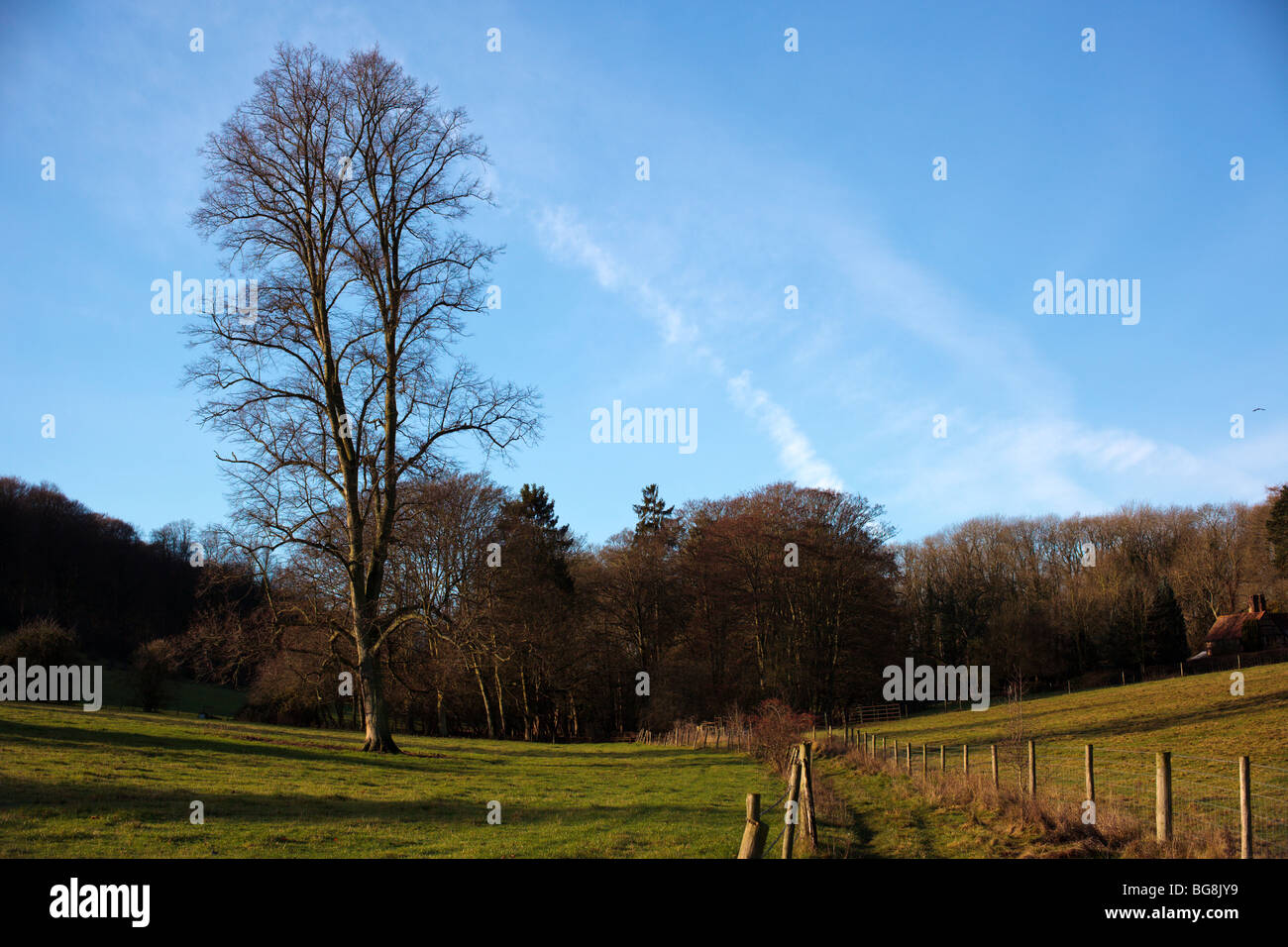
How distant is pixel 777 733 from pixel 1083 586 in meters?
56.7

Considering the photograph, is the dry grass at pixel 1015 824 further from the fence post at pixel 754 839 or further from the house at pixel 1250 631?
the house at pixel 1250 631

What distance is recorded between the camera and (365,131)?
80.2ft

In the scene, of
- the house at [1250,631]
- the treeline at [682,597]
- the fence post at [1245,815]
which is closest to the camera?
the fence post at [1245,815]

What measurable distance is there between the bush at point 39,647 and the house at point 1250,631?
236 feet

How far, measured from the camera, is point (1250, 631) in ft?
195

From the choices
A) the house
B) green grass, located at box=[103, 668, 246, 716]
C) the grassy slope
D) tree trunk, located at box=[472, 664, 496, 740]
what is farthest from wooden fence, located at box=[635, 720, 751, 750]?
A: the house

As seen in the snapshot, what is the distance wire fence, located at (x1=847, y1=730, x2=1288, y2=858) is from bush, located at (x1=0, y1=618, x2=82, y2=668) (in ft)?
93.1

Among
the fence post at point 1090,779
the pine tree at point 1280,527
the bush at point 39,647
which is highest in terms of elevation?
the pine tree at point 1280,527

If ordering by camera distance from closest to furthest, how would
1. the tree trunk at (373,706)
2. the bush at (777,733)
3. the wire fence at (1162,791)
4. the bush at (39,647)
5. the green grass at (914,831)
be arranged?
the wire fence at (1162,791) → the green grass at (914,831) → the tree trunk at (373,706) → the bush at (777,733) → the bush at (39,647)

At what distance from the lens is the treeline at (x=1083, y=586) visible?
6456 centimetres

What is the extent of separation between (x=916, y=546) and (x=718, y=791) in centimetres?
6610

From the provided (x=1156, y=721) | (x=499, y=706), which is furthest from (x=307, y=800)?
(x=499, y=706)

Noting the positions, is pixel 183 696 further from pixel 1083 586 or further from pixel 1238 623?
pixel 1238 623

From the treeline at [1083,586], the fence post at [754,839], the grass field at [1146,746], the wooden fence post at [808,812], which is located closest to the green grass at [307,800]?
the wooden fence post at [808,812]
